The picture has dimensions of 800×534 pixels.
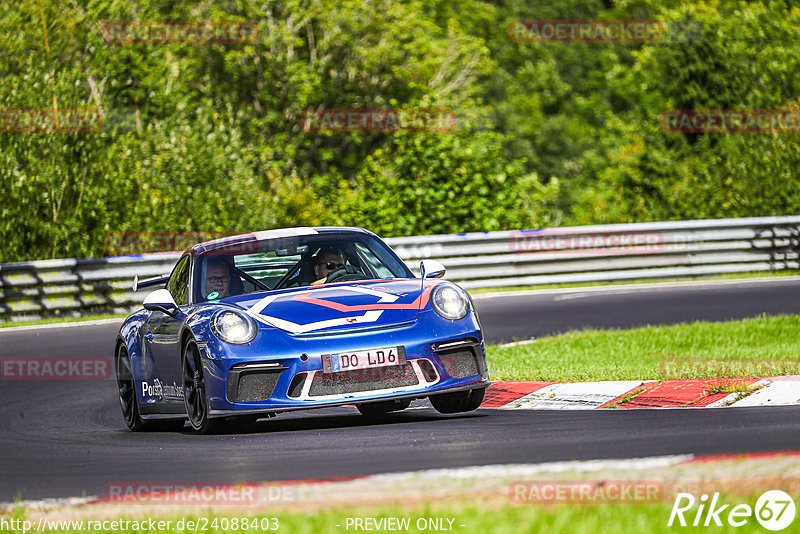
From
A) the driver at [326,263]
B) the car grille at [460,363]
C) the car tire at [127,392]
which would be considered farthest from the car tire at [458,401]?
the car tire at [127,392]

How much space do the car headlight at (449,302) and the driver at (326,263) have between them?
→ 1.03 meters

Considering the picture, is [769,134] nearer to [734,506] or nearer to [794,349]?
[794,349]

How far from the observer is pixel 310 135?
135 feet

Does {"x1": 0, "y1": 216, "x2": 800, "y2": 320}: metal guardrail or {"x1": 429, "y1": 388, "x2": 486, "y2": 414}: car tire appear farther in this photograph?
{"x1": 0, "y1": 216, "x2": 800, "y2": 320}: metal guardrail

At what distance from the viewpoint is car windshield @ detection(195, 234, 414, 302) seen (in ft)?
30.0

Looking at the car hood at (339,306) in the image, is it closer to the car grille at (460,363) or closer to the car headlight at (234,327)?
the car headlight at (234,327)

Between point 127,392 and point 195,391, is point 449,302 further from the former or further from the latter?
point 127,392

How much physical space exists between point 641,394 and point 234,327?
2.86m

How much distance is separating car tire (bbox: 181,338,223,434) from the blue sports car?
1cm

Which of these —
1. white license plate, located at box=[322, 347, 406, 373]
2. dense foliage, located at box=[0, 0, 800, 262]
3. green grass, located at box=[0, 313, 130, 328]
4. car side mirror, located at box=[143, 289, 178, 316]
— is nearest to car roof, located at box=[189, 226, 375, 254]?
car side mirror, located at box=[143, 289, 178, 316]

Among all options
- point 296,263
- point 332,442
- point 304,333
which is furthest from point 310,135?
point 332,442

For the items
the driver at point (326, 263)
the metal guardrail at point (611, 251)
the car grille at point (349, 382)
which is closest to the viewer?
the car grille at point (349, 382)

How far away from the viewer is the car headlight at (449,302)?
325 inches

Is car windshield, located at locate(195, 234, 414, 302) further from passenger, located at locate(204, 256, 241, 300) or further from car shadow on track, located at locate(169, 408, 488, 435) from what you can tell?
car shadow on track, located at locate(169, 408, 488, 435)
